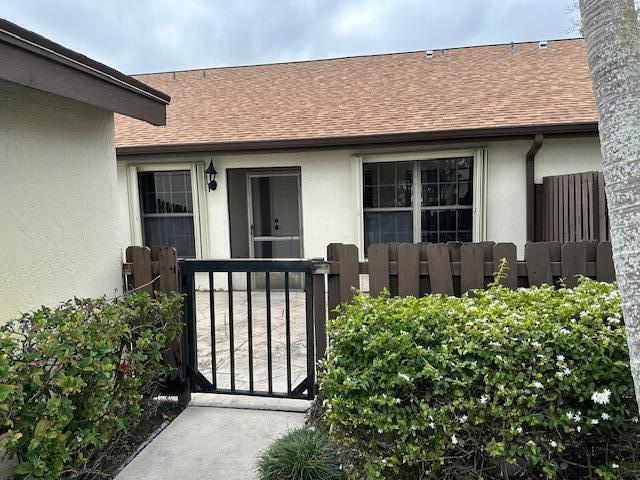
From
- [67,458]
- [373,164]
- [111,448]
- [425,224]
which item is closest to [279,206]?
[373,164]

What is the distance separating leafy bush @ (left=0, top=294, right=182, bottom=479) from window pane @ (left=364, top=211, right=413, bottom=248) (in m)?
4.97

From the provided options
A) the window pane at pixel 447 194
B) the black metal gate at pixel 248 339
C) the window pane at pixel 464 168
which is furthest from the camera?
the window pane at pixel 447 194

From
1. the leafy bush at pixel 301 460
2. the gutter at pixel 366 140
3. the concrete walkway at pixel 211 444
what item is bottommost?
the concrete walkway at pixel 211 444

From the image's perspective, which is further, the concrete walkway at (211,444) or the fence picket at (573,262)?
the fence picket at (573,262)

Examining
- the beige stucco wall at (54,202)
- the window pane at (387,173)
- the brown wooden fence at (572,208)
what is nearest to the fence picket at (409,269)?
the beige stucco wall at (54,202)

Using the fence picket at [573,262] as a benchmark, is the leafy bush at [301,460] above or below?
below

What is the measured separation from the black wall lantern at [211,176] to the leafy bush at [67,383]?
16.4 feet

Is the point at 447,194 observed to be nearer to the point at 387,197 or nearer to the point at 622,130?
the point at 387,197

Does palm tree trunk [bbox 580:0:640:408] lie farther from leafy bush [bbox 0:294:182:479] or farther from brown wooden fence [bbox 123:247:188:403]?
brown wooden fence [bbox 123:247:188:403]

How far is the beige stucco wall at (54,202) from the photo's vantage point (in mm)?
2383

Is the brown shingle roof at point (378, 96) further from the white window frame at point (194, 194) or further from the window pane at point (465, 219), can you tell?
the window pane at point (465, 219)

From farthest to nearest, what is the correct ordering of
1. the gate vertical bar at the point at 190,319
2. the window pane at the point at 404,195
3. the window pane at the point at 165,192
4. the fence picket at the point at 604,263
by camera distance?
the window pane at the point at 165,192 → the window pane at the point at 404,195 → the gate vertical bar at the point at 190,319 → the fence picket at the point at 604,263

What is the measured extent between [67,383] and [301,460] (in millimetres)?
1208

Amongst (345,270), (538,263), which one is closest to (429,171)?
(538,263)
